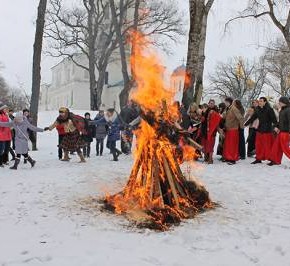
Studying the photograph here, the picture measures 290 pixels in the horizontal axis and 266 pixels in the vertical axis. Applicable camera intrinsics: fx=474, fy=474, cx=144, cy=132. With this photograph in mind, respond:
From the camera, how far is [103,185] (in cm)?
960

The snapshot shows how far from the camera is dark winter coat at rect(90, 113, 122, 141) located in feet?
49.6

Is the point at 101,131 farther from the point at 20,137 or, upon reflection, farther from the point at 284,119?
the point at 284,119

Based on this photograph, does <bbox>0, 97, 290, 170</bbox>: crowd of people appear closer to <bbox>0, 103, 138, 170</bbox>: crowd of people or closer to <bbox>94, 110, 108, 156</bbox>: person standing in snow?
<bbox>0, 103, 138, 170</bbox>: crowd of people

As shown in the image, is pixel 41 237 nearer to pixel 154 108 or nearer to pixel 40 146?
pixel 154 108

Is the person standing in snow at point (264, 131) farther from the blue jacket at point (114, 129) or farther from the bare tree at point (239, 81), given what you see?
the bare tree at point (239, 81)

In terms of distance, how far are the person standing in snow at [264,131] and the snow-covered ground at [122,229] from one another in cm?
279

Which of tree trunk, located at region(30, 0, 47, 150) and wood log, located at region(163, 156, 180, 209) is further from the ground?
tree trunk, located at region(30, 0, 47, 150)

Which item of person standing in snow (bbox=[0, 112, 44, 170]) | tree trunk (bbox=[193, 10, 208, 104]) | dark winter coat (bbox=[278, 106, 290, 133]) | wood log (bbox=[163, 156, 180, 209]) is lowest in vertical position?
wood log (bbox=[163, 156, 180, 209])

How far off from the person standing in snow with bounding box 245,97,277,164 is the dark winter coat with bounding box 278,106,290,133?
50cm

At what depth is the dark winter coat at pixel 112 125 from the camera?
15.1 metres

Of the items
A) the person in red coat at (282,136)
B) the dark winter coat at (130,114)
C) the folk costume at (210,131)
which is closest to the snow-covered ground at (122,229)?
the person in red coat at (282,136)

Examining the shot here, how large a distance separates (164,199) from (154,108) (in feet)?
5.05

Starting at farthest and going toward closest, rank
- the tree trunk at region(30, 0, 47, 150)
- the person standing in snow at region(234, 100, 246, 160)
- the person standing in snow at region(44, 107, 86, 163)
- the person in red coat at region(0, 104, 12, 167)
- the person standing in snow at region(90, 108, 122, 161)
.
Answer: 1. the tree trunk at region(30, 0, 47, 150)
2. the person standing in snow at region(90, 108, 122, 161)
3. the person standing in snow at region(234, 100, 246, 160)
4. the person standing in snow at region(44, 107, 86, 163)
5. the person in red coat at region(0, 104, 12, 167)

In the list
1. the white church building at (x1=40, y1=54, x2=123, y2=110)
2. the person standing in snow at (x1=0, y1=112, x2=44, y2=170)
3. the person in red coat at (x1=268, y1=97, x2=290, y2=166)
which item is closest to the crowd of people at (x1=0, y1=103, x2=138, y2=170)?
the person standing in snow at (x1=0, y1=112, x2=44, y2=170)
